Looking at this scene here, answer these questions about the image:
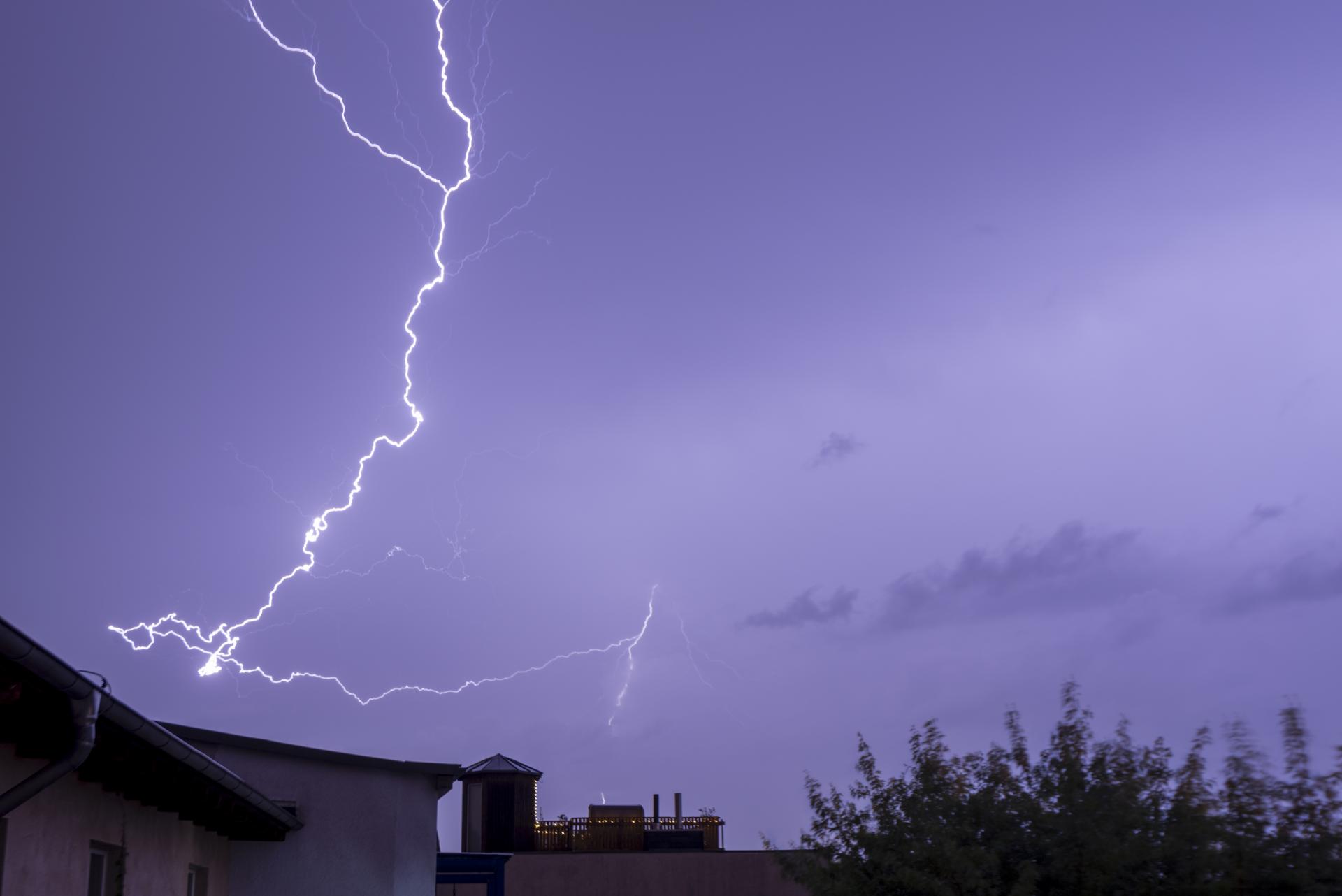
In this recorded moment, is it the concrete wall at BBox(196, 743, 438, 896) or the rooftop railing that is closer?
the concrete wall at BBox(196, 743, 438, 896)

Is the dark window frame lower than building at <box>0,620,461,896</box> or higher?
lower

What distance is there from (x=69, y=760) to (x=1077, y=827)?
6285 mm

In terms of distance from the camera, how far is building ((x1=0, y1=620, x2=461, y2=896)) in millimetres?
5789

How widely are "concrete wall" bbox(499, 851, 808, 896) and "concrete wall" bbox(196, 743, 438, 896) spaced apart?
486 inches

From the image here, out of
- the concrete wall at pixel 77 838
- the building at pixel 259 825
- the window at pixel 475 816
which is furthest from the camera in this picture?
the window at pixel 475 816

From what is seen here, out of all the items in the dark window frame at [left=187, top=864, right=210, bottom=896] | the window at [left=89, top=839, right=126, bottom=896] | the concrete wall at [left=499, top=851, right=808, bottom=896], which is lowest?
the concrete wall at [left=499, top=851, right=808, bottom=896]

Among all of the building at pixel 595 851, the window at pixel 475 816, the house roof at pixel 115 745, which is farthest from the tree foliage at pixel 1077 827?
the window at pixel 475 816

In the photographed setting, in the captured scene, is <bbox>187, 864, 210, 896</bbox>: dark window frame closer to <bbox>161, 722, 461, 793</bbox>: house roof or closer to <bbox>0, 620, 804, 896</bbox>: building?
<bbox>0, 620, 804, 896</bbox>: building

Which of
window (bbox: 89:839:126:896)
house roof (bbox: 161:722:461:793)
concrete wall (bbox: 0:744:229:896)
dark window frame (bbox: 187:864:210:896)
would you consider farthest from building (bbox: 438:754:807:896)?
window (bbox: 89:839:126:896)

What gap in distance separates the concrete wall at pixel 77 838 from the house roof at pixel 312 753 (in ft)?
5.73

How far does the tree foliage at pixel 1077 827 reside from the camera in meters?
7.23

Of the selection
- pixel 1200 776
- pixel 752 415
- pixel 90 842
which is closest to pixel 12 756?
pixel 90 842

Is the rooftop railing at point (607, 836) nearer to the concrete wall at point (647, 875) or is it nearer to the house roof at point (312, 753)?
the concrete wall at point (647, 875)

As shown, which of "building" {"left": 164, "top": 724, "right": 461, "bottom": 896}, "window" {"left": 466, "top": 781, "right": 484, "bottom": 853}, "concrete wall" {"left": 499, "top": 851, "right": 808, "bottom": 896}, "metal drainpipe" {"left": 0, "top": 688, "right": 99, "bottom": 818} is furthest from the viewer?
"window" {"left": 466, "top": 781, "right": 484, "bottom": 853}
